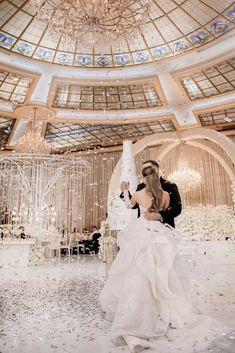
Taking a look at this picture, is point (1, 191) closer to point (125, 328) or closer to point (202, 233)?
point (202, 233)

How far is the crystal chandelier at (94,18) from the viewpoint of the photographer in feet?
16.0

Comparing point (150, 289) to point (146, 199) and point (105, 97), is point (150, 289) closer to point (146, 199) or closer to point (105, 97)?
point (146, 199)

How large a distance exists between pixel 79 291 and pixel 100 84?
20.9ft

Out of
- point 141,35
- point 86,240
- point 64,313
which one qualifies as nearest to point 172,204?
point 64,313

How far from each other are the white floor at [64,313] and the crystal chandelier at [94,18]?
401cm

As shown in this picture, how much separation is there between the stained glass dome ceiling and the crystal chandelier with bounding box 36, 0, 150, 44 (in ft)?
3.41

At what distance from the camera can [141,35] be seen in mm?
7812

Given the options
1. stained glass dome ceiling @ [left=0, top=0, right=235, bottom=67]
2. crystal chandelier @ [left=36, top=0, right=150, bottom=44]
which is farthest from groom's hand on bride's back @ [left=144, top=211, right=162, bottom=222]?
stained glass dome ceiling @ [left=0, top=0, right=235, bottom=67]

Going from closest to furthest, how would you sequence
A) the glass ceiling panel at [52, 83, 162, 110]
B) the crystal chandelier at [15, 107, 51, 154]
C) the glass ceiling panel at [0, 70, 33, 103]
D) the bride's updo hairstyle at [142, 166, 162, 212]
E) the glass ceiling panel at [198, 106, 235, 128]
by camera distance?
the bride's updo hairstyle at [142, 166, 162, 212] < the glass ceiling panel at [0, 70, 33, 103] < the crystal chandelier at [15, 107, 51, 154] < the glass ceiling panel at [52, 83, 162, 110] < the glass ceiling panel at [198, 106, 235, 128]

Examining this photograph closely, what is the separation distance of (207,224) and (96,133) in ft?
21.0

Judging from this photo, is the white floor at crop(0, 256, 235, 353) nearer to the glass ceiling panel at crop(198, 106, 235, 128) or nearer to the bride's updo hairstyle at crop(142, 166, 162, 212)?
the bride's updo hairstyle at crop(142, 166, 162, 212)

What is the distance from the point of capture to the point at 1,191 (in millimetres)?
13977

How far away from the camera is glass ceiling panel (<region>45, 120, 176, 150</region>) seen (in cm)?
1209

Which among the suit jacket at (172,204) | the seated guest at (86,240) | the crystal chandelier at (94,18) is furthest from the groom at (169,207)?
the seated guest at (86,240)
